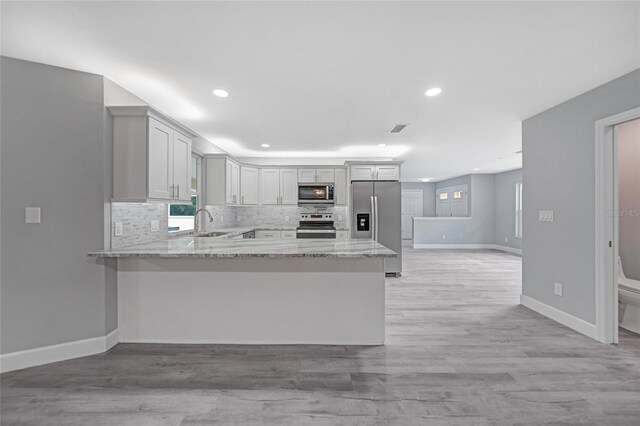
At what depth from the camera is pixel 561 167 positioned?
3309 millimetres

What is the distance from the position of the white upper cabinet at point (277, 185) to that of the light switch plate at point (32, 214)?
395 centimetres

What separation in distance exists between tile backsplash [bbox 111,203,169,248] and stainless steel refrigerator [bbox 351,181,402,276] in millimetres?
3292

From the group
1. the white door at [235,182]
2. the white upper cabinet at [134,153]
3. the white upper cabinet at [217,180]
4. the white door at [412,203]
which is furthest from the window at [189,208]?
the white door at [412,203]

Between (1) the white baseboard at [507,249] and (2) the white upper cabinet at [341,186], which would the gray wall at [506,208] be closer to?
(1) the white baseboard at [507,249]

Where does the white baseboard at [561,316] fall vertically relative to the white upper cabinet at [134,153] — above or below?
below

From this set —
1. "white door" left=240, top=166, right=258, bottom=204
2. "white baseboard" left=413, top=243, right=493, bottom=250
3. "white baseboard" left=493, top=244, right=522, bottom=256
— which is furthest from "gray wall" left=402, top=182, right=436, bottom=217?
"white door" left=240, top=166, right=258, bottom=204

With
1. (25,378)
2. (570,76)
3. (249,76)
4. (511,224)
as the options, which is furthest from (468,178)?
(25,378)

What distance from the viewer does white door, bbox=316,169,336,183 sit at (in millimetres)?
6203

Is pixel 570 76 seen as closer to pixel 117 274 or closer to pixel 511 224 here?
pixel 117 274

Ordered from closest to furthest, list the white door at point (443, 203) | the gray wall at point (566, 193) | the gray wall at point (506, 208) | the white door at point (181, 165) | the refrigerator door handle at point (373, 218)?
the gray wall at point (566, 193)
the white door at point (181, 165)
the refrigerator door handle at point (373, 218)
the gray wall at point (506, 208)
the white door at point (443, 203)

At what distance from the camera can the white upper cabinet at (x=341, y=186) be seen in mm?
6188

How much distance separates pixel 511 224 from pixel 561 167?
19.7ft

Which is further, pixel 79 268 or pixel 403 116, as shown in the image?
pixel 403 116

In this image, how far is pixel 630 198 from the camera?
3.55 m
